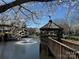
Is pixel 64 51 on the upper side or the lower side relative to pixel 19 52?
upper

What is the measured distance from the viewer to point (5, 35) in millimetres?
66375

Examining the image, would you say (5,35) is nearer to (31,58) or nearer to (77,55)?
(31,58)

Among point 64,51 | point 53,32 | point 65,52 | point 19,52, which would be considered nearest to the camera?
point 65,52

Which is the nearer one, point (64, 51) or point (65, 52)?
point (65, 52)

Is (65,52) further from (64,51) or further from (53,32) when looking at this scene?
(53,32)

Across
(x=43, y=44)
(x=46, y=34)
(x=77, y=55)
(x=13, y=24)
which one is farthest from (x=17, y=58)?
(x=77, y=55)

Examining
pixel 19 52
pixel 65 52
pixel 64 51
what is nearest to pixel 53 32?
pixel 19 52

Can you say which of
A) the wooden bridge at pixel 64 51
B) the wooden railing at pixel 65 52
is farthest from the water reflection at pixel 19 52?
the wooden railing at pixel 65 52

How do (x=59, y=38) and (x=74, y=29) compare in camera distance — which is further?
(x=74, y=29)

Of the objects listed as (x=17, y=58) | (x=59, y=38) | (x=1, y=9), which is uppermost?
(x=1, y=9)

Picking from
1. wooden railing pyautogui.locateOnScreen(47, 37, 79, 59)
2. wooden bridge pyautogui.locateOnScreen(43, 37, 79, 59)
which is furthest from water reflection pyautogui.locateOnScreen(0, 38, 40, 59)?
wooden railing pyautogui.locateOnScreen(47, 37, 79, 59)

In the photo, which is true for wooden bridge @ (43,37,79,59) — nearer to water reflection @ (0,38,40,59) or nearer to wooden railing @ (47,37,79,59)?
wooden railing @ (47,37,79,59)

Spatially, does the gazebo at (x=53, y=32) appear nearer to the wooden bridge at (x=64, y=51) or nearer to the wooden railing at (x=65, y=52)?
the wooden bridge at (x=64, y=51)

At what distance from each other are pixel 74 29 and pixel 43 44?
5348 cm
